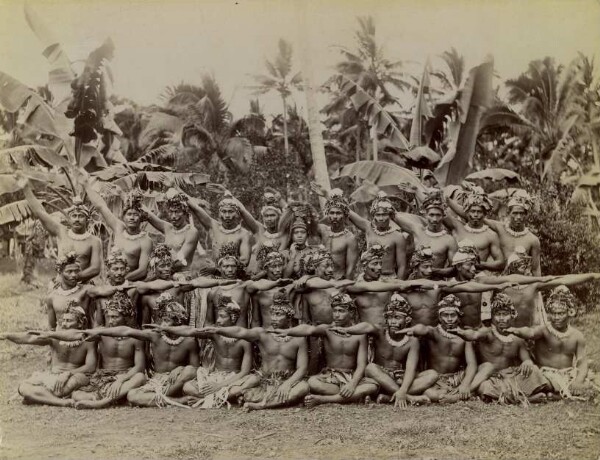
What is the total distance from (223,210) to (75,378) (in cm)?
180

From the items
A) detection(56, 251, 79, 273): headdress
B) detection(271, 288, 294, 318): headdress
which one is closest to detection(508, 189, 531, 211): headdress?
detection(271, 288, 294, 318): headdress

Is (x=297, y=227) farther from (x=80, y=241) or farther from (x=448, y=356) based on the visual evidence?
(x=80, y=241)

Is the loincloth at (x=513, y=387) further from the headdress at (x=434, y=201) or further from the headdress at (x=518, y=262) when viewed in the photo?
the headdress at (x=434, y=201)

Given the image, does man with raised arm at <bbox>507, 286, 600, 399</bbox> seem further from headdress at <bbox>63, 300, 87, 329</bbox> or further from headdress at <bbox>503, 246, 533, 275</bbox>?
headdress at <bbox>63, 300, 87, 329</bbox>

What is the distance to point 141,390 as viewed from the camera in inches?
201

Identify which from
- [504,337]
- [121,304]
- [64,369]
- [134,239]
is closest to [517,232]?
[504,337]

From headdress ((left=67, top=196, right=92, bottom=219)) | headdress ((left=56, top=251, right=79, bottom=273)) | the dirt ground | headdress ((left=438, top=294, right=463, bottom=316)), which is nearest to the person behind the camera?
the dirt ground

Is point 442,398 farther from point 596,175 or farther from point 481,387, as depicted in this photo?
point 596,175

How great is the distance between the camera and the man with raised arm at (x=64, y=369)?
16.9ft

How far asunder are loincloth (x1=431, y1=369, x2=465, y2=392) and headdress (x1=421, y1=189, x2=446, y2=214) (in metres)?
1.31

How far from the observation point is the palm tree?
5.36m

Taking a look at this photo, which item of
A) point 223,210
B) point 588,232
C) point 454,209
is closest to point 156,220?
point 223,210

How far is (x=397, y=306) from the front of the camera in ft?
16.2

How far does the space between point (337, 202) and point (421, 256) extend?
794mm
